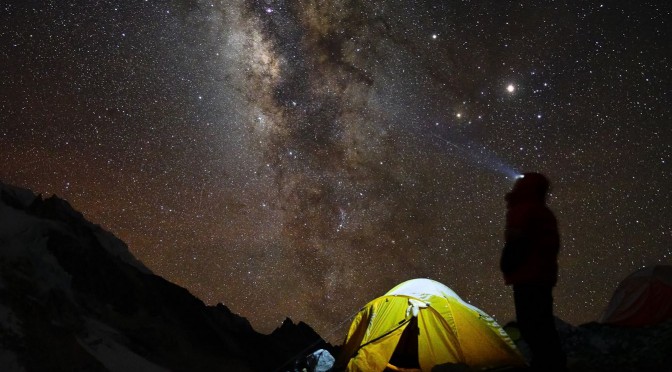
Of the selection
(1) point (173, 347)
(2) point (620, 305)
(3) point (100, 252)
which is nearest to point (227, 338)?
(1) point (173, 347)

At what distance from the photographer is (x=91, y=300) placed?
7925 centimetres

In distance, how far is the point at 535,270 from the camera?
4.20m

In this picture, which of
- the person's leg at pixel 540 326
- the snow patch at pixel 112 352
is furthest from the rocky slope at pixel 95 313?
the person's leg at pixel 540 326

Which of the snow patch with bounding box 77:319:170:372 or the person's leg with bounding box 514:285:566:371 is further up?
the person's leg with bounding box 514:285:566:371

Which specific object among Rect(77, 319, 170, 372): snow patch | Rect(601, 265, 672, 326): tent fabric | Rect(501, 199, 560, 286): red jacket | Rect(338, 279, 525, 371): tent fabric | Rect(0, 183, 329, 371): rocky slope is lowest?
Rect(77, 319, 170, 372): snow patch

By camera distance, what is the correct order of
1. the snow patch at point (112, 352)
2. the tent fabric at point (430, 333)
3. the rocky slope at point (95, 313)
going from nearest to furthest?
the tent fabric at point (430, 333) → the rocky slope at point (95, 313) → the snow patch at point (112, 352)

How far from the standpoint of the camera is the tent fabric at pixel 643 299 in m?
9.90

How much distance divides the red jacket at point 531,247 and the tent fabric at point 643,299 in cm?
675

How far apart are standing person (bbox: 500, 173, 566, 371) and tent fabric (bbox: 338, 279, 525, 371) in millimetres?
3000

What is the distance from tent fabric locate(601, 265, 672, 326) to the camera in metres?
9.90

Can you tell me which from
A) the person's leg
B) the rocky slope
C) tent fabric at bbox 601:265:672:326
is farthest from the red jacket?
the rocky slope

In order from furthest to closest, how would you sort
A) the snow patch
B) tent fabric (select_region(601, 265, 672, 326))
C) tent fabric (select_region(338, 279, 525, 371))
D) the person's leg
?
the snow patch → tent fabric (select_region(601, 265, 672, 326)) → tent fabric (select_region(338, 279, 525, 371)) → the person's leg

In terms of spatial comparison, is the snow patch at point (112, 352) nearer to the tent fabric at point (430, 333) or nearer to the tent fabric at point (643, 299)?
the tent fabric at point (430, 333)

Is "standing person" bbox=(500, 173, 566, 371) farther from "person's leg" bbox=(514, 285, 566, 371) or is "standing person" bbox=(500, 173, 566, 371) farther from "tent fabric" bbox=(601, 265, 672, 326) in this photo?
"tent fabric" bbox=(601, 265, 672, 326)
